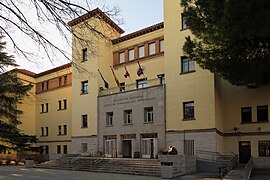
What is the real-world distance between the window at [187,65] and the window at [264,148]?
8.11 m

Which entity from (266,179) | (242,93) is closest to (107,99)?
(242,93)

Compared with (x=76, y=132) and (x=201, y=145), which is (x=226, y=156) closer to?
(x=201, y=145)

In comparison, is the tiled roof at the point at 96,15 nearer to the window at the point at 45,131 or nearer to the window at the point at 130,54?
the window at the point at 130,54

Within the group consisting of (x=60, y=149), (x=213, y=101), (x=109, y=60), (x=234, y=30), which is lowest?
(x=60, y=149)

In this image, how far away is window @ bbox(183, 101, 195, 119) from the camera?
28.9 metres

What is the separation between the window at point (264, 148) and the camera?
27.3 meters

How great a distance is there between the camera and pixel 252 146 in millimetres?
28047

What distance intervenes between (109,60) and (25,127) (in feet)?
65.3

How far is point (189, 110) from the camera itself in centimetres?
2906

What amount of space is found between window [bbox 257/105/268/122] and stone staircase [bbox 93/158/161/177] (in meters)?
8.98

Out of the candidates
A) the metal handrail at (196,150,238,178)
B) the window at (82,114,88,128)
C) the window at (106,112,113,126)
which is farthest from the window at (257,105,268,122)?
the window at (82,114,88,128)

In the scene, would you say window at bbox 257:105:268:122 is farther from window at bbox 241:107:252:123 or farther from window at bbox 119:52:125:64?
window at bbox 119:52:125:64

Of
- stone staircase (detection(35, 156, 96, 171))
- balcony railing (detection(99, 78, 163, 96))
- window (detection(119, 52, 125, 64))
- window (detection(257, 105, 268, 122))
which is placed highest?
window (detection(119, 52, 125, 64))

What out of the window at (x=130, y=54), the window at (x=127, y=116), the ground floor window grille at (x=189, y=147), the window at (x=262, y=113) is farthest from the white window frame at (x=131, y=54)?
the window at (x=262, y=113)
